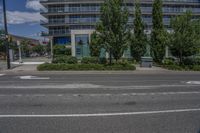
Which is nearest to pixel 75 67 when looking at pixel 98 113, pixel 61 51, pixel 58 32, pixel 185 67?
pixel 185 67

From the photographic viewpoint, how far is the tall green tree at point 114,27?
22516mm

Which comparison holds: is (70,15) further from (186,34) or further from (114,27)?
(186,34)

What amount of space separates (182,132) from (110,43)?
59.0 ft

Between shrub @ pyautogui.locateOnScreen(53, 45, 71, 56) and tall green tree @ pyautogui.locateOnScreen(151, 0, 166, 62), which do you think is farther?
shrub @ pyautogui.locateOnScreen(53, 45, 71, 56)

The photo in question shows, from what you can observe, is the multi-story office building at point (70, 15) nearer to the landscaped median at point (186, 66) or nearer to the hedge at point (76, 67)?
the landscaped median at point (186, 66)

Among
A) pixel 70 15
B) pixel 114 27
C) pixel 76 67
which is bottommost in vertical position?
pixel 76 67

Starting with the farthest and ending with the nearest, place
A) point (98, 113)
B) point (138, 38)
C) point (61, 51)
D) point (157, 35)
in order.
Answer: point (61, 51)
point (138, 38)
point (157, 35)
point (98, 113)

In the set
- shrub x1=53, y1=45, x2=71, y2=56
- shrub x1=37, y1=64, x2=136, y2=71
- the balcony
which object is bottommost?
shrub x1=37, y1=64, x2=136, y2=71

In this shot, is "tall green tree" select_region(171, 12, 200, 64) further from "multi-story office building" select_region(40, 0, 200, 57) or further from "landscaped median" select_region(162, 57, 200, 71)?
"multi-story office building" select_region(40, 0, 200, 57)

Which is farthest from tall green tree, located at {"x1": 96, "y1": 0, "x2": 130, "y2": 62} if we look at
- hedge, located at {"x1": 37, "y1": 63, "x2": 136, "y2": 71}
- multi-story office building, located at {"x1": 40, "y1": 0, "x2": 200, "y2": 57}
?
multi-story office building, located at {"x1": 40, "y1": 0, "x2": 200, "y2": 57}

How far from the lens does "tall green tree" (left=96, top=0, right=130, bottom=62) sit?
22516 mm

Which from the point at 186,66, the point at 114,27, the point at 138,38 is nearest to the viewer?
the point at 114,27

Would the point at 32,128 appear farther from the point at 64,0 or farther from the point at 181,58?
the point at 64,0

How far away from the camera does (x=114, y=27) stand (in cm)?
2261
